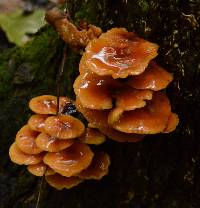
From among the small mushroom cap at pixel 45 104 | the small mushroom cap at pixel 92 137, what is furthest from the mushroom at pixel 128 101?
the small mushroom cap at pixel 45 104

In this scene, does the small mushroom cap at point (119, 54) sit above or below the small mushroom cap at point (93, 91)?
above

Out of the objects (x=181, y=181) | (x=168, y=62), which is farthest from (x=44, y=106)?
(x=181, y=181)

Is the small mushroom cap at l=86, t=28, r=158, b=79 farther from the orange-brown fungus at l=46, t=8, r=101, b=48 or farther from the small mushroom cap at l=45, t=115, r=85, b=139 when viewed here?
the small mushroom cap at l=45, t=115, r=85, b=139

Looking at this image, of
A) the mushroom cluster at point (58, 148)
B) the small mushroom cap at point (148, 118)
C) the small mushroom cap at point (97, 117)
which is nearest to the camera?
the small mushroom cap at point (148, 118)

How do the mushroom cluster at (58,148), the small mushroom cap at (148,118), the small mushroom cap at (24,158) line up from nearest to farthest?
the small mushroom cap at (148,118) → the mushroom cluster at (58,148) → the small mushroom cap at (24,158)

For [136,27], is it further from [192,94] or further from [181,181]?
[181,181]

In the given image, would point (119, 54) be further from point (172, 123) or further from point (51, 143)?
point (51, 143)

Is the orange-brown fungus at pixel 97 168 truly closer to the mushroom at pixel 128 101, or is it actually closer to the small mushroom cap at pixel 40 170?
the small mushroom cap at pixel 40 170

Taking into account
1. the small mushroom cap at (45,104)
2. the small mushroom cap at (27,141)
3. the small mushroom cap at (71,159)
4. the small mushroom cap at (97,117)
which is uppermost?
the small mushroom cap at (97,117)
